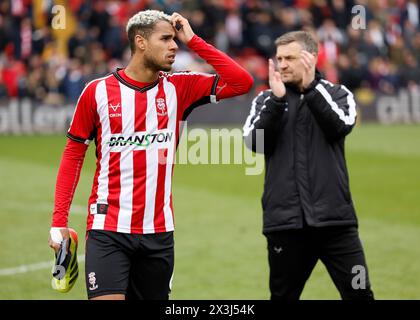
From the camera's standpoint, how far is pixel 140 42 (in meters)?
6.09

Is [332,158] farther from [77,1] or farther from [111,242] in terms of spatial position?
[77,1]

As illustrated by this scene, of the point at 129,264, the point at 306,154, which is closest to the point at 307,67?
the point at 306,154

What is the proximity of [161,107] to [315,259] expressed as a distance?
1649 mm

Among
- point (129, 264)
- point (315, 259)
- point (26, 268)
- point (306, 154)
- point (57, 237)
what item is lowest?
point (26, 268)

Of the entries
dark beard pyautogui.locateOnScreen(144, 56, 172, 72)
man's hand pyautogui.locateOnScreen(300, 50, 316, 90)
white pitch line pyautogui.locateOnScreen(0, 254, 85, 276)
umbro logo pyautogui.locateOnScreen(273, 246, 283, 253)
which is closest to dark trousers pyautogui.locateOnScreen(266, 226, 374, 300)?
umbro logo pyautogui.locateOnScreen(273, 246, 283, 253)

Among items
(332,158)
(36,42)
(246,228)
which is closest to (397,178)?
(246,228)

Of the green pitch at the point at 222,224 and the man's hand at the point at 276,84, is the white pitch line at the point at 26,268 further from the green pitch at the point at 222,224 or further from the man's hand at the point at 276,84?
the man's hand at the point at 276,84

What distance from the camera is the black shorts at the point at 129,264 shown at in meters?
5.83

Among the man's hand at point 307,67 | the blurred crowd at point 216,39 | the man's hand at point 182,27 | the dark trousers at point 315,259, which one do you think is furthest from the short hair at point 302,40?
the blurred crowd at point 216,39

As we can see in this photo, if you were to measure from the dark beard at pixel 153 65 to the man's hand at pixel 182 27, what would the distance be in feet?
0.93

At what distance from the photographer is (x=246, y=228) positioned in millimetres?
11984

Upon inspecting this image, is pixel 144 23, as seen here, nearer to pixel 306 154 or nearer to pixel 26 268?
pixel 306 154

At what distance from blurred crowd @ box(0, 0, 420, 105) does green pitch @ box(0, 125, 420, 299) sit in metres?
4.20

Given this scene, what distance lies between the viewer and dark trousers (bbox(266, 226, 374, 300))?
21.3 feet
